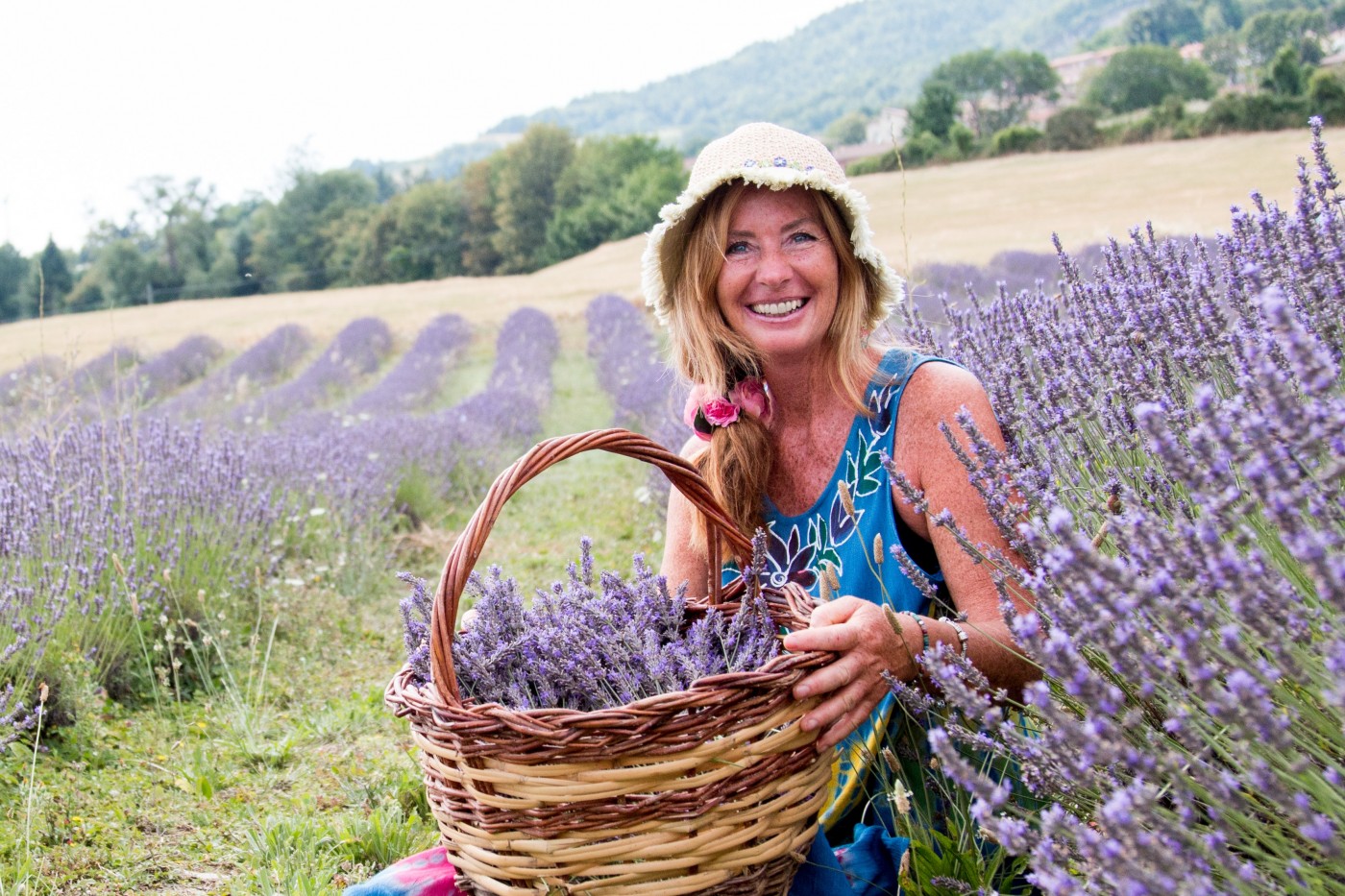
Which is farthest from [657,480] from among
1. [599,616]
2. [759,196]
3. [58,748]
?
[599,616]

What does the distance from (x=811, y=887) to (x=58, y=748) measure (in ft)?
7.86

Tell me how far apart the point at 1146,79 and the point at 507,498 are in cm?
6079

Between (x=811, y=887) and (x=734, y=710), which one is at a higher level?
(x=734, y=710)

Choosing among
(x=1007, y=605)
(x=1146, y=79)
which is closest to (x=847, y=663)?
(x=1007, y=605)

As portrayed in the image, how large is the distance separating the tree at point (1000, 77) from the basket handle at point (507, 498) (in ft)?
228

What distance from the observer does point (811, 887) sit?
5.65 ft

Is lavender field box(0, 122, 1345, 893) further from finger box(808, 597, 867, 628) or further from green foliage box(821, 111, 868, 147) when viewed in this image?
green foliage box(821, 111, 868, 147)

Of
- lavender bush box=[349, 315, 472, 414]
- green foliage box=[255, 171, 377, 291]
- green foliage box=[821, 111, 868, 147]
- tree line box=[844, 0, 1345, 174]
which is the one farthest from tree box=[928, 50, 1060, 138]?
lavender bush box=[349, 315, 472, 414]

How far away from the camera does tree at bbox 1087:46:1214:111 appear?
50.6m

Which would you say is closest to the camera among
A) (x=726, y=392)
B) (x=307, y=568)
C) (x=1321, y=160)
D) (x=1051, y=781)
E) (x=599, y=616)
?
(x=1051, y=781)

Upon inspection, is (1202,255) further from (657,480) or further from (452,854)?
(657,480)

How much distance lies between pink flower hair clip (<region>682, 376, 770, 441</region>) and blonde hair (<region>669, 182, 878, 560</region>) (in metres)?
0.02

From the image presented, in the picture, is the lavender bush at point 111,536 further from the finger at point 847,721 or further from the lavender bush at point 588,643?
the finger at point 847,721

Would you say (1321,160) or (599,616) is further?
(599,616)
